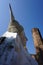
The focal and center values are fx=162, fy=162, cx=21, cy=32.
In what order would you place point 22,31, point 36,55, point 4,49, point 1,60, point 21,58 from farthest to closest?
1. point 36,55
2. point 22,31
3. point 21,58
4. point 4,49
5. point 1,60

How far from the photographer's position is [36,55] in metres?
9.22

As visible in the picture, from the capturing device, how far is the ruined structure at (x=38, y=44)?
9.04 metres

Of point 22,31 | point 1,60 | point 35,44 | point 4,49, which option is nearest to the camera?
point 1,60

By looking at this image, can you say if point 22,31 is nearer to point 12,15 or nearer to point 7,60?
point 12,15

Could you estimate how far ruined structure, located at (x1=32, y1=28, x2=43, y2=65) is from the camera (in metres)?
9.04

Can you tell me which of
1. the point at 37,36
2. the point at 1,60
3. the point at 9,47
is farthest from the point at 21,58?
the point at 37,36

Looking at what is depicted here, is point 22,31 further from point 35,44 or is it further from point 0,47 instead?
point 0,47

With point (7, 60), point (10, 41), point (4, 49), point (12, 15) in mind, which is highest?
point (12, 15)

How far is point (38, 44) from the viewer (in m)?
9.71

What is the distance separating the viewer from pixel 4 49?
4738 millimetres

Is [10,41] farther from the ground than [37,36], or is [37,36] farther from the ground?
[37,36]

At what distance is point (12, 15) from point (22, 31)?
1040mm

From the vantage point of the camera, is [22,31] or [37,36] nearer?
[22,31]

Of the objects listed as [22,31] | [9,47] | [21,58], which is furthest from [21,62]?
[22,31]
